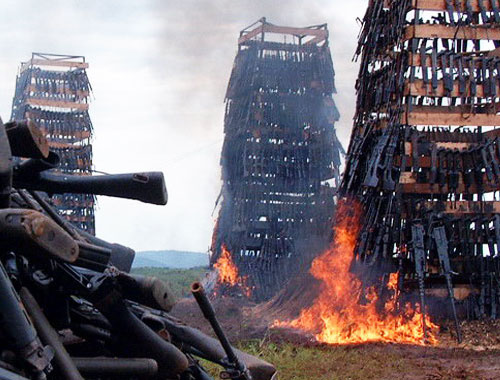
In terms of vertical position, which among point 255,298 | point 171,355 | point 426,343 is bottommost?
point 255,298

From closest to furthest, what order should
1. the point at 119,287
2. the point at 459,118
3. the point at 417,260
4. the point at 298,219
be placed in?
the point at 119,287 < the point at 417,260 < the point at 459,118 < the point at 298,219

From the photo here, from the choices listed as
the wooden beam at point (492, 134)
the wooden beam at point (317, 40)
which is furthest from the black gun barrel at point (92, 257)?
the wooden beam at point (317, 40)

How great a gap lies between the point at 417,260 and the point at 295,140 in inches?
718

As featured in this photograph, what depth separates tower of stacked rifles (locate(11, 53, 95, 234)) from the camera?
122ft

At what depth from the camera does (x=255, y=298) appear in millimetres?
31344

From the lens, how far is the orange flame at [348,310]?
698 inches

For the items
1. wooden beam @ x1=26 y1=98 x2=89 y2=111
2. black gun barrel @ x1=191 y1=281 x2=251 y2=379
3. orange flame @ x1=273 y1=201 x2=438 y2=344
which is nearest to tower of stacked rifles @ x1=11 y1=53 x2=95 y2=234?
wooden beam @ x1=26 y1=98 x2=89 y2=111

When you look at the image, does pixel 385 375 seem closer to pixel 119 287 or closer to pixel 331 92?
pixel 119 287

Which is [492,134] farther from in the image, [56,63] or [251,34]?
[56,63]

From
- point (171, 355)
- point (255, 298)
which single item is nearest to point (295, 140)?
point (255, 298)

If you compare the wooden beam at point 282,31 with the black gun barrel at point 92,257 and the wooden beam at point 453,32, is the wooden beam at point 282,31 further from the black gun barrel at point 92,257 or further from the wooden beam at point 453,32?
the black gun barrel at point 92,257

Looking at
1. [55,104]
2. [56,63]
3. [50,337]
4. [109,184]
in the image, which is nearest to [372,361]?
[109,184]

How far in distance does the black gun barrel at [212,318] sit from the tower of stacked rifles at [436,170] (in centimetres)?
1397

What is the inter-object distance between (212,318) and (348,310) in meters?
15.0
